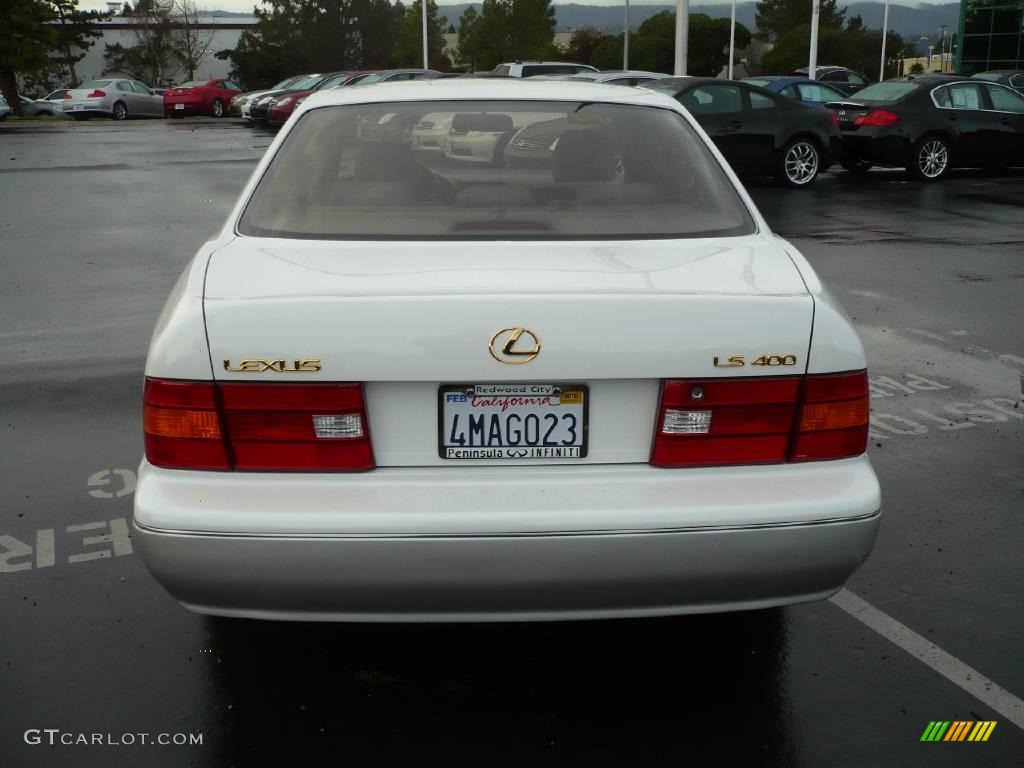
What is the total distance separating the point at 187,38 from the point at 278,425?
75959 mm

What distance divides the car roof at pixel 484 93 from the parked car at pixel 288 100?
97.1 feet

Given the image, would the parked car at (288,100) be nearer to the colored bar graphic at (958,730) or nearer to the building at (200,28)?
the colored bar graphic at (958,730)

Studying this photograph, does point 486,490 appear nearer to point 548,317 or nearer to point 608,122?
point 548,317

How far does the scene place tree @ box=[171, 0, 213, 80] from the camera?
73.5m

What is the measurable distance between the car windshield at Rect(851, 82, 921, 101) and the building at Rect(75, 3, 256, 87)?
69.4 meters

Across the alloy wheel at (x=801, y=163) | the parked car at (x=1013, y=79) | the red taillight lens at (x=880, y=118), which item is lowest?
the alloy wheel at (x=801, y=163)

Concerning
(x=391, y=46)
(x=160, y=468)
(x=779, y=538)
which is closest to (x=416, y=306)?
(x=160, y=468)

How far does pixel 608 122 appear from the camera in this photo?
4242 millimetres

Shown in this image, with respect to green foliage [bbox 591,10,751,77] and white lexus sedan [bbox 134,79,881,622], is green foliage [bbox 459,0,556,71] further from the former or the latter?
white lexus sedan [bbox 134,79,881,622]

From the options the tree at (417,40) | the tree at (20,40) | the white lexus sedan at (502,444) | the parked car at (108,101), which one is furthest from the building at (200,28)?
the white lexus sedan at (502,444)

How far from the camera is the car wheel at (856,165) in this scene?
→ 2006 cm

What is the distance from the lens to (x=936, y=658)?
12.0 feet

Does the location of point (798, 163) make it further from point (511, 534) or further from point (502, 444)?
point (511, 534)

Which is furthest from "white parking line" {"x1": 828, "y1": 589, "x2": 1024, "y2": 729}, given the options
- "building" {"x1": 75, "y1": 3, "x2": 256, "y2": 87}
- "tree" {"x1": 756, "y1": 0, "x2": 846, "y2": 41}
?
"tree" {"x1": 756, "y1": 0, "x2": 846, "y2": 41}
